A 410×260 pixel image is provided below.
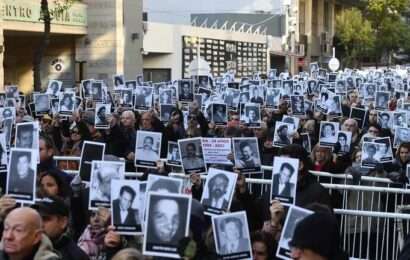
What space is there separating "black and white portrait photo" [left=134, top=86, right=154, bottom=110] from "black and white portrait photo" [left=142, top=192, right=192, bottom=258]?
417 inches

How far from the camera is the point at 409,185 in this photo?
8781 mm

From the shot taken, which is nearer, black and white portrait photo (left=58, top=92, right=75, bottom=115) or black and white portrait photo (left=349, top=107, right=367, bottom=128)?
black and white portrait photo (left=58, top=92, right=75, bottom=115)

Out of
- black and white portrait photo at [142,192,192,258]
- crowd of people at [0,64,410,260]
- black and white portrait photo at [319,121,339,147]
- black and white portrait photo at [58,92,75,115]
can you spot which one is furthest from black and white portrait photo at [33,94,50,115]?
black and white portrait photo at [142,192,192,258]

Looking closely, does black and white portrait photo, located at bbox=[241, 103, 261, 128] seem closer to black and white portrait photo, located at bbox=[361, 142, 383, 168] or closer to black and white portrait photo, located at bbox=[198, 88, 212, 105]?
black and white portrait photo, located at bbox=[198, 88, 212, 105]

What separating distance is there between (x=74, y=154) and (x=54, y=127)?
2.46 meters

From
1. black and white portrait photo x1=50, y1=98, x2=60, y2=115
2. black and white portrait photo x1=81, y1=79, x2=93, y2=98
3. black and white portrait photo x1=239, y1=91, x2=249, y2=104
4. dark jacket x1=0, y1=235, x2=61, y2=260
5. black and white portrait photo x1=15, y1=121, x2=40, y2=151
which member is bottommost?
dark jacket x1=0, y1=235, x2=61, y2=260

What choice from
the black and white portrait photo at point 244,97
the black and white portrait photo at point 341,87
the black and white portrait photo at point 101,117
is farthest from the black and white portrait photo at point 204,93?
the black and white portrait photo at point 101,117

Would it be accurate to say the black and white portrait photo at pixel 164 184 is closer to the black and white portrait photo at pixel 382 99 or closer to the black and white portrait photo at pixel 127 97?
the black and white portrait photo at pixel 127 97

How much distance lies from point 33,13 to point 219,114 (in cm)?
1669

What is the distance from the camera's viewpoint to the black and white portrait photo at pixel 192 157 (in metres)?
8.27

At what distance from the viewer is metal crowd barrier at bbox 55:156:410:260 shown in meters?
7.29

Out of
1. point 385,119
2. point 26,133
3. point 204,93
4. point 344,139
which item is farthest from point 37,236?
point 204,93

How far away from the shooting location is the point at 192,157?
27.3 ft

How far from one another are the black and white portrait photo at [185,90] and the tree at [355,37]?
4714cm
